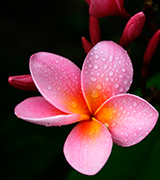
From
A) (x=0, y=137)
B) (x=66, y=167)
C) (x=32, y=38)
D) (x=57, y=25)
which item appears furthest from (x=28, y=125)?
(x=57, y=25)

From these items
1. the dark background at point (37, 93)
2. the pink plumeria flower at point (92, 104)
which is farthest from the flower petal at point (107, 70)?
the dark background at point (37, 93)

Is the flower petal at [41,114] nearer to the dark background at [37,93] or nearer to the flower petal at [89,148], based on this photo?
the flower petal at [89,148]

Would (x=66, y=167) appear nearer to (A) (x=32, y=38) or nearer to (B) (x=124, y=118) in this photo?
(A) (x=32, y=38)

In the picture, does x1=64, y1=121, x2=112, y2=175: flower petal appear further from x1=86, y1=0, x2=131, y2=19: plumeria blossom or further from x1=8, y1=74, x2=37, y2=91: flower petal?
x1=86, y1=0, x2=131, y2=19: plumeria blossom

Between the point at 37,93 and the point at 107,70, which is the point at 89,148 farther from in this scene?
the point at 37,93

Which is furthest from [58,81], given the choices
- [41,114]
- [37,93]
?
[37,93]

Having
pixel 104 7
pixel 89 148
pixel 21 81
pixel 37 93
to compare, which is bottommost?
pixel 37 93
